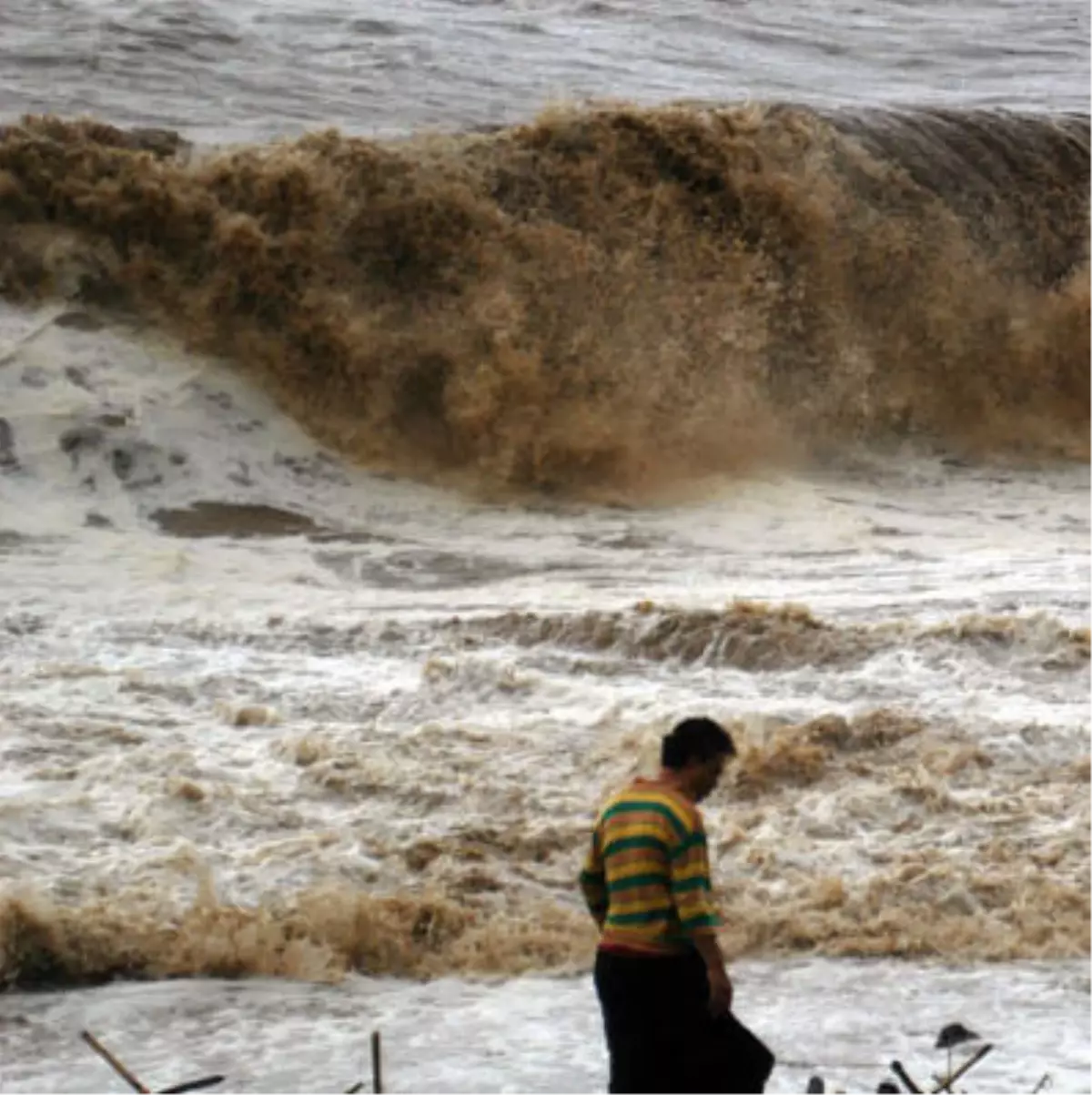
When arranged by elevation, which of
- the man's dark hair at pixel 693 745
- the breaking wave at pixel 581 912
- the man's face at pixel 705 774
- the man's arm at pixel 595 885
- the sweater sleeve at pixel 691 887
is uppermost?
the man's dark hair at pixel 693 745

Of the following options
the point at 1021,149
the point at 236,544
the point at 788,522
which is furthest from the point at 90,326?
the point at 1021,149

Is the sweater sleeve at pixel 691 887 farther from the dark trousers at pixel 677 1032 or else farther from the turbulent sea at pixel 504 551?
the turbulent sea at pixel 504 551

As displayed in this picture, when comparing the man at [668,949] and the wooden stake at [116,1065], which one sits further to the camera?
the man at [668,949]

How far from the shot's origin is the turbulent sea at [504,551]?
24.6 ft

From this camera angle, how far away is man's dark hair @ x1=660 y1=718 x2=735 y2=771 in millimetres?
4820

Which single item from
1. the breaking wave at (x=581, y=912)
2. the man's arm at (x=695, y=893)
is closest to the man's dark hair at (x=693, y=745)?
the man's arm at (x=695, y=893)

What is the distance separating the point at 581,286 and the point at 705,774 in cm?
1102

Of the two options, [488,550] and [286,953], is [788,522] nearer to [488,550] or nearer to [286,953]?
[488,550]

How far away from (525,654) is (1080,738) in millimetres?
2570

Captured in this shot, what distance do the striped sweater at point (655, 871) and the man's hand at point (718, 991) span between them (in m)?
0.08

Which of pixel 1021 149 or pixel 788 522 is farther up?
pixel 1021 149

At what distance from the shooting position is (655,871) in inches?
187

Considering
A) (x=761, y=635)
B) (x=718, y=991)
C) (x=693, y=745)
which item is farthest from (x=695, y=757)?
(x=761, y=635)

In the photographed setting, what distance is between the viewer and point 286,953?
7.54 m
